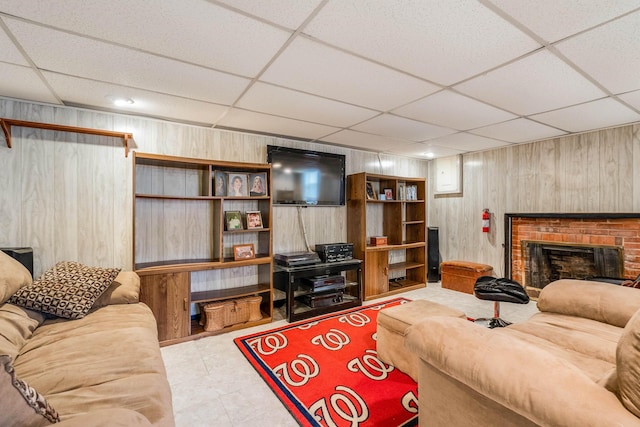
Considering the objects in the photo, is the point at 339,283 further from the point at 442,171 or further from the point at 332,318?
the point at 442,171

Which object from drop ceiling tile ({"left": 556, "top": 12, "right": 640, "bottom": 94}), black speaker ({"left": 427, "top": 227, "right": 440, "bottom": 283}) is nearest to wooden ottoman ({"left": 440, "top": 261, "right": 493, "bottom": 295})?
black speaker ({"left": 427, "top": 227, "right": 440, "bottom": 283})

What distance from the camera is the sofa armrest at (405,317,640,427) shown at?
2.82 ft

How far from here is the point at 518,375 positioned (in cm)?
101

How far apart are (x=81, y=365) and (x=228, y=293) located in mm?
1806

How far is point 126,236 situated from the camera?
2.99 metres

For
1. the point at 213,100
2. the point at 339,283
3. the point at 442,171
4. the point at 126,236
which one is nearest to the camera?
the point at 213,100

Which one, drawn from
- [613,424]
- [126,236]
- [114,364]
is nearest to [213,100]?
[126,236]

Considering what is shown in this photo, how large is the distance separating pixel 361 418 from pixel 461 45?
2268 millimetres

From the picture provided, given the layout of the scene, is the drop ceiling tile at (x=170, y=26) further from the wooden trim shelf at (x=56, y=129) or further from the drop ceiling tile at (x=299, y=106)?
the wooden trim shelf at (x=56, y=129)

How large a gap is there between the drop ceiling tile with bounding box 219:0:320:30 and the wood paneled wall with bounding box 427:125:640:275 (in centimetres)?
402

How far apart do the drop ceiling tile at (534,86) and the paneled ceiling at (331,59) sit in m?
0.01

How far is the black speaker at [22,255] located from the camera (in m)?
2.41

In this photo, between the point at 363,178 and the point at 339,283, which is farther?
the point at 363,178

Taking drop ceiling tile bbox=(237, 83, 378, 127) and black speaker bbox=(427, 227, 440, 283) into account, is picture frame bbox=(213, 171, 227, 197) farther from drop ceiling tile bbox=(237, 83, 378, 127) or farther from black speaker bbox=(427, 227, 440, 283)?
black speaker bbox=(427, 227, 440, 283)
